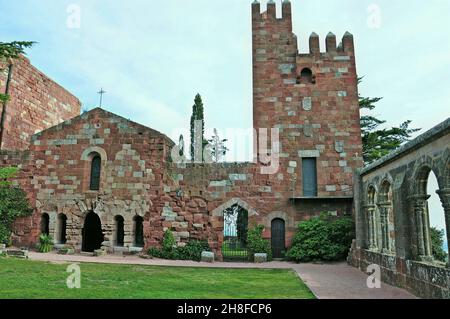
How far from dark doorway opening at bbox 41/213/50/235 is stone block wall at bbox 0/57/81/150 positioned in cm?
442

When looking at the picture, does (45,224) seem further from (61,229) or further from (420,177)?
(420,177)

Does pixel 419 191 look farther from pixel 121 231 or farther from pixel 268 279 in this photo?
pixel 121 231

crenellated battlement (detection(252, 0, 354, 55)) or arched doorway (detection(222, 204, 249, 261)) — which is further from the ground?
crenellated battlement (detection(252, 0, 354, 55))

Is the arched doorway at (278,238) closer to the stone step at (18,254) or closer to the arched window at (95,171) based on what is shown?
the arched window at (95,171)

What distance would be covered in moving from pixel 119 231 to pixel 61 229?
283 cm

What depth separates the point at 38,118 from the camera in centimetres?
2228

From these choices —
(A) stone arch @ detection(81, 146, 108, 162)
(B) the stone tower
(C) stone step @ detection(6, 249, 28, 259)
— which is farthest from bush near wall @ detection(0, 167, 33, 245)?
(B) the stone tower

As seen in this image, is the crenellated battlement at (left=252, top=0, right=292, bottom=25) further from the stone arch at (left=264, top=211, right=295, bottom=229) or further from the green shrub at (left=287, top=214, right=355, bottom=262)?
the green shrub at (left=287, top=214, right=355, bottom=262)

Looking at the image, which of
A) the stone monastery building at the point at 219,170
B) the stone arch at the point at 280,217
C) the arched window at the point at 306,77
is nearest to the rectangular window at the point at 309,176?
the stone monastery building at the point at 219,170

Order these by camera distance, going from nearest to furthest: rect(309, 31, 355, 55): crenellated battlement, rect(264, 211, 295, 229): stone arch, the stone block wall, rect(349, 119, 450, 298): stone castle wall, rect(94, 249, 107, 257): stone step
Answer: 1. rect(349, 119, 450, 298): stone castle wall
2. rect(94, 249, 107, 257): stone step
3. rect(264, 211, 295, 229): stone arch
4. rect(309, 31, 355, 55): crenellated battlement
5. the stone block wall

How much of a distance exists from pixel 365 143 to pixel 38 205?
19652mm

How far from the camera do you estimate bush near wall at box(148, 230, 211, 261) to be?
54.3 feet

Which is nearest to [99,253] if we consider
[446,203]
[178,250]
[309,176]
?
[178,250]

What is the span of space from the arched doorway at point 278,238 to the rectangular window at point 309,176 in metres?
1.77
